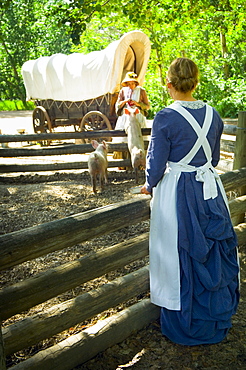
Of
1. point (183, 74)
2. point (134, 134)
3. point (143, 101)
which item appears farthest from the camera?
point (143, 101)

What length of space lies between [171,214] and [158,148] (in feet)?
1.35

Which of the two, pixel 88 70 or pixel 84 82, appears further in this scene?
pixel 84 82

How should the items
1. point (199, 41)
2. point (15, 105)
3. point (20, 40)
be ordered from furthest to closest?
point (20, 40) < point (15, 105) < point (199, 41)

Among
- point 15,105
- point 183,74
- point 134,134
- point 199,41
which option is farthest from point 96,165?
point 15,105

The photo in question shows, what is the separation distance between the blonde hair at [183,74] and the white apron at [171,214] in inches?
4.6

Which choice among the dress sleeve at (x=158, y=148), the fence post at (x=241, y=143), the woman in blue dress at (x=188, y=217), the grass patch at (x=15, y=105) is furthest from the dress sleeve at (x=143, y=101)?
the grass patch at (x=15, y=105)

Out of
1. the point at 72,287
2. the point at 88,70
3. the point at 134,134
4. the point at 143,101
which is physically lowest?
the point at 72,287

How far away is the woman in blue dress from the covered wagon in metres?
7.21

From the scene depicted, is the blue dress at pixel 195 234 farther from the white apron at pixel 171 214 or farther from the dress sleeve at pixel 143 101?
the dress sleeve at pixel 143 101

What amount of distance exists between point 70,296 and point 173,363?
1041mm

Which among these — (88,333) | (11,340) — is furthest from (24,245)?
(88,333)

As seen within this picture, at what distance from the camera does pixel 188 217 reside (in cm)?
233

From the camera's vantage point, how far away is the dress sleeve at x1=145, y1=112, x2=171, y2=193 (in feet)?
7.36

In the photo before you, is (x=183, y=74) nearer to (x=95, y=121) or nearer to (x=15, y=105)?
(x=95, y=121)
